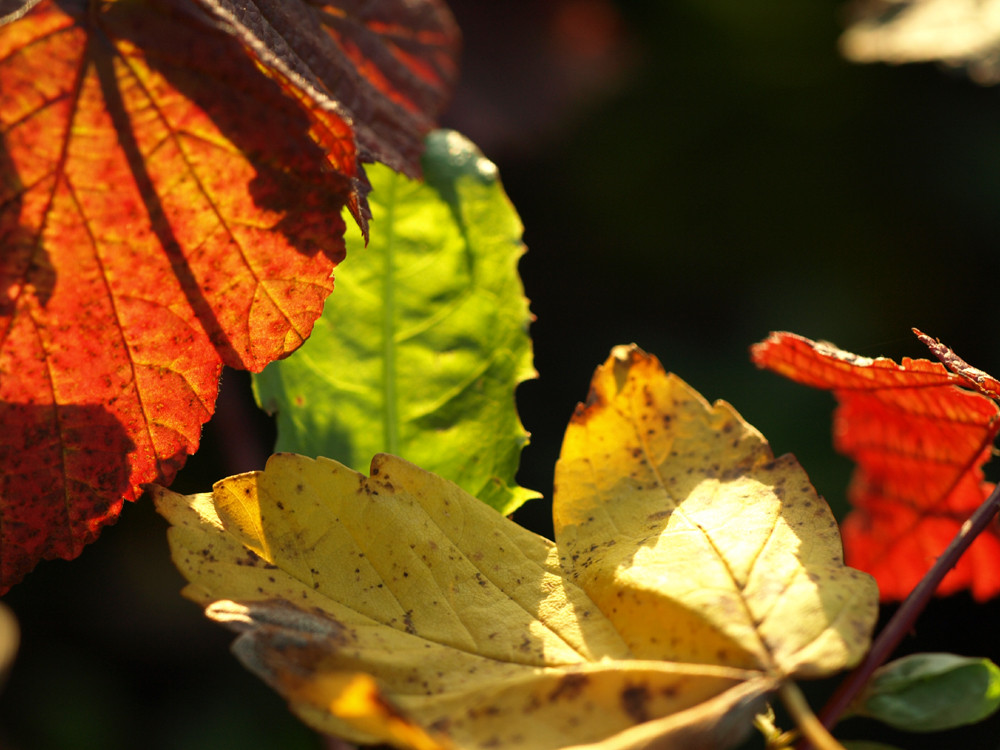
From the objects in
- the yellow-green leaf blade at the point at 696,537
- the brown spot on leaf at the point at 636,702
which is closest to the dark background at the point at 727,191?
the yellow-green leaf blade at the point at 696,537

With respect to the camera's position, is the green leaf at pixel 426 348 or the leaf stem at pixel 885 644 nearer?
the leaf stem at pixel 885 644

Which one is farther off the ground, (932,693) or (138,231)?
(138,231)

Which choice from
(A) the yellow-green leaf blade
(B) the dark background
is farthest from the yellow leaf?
(B) the dark background

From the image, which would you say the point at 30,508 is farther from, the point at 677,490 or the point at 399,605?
the point at 677,490

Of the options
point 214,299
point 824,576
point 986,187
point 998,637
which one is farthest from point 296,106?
point 986,187

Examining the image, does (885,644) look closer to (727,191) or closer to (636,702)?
(636,702)

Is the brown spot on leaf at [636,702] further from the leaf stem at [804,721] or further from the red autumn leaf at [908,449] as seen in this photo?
the red autumn leaf at [908,449]

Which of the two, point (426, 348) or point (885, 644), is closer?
point (885, 644)

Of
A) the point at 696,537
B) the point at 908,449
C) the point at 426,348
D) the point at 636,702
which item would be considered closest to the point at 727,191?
the point at 908,449

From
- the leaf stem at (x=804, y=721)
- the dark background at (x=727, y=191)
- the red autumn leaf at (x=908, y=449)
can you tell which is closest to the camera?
the leaf stem at (x=804, y=721)
